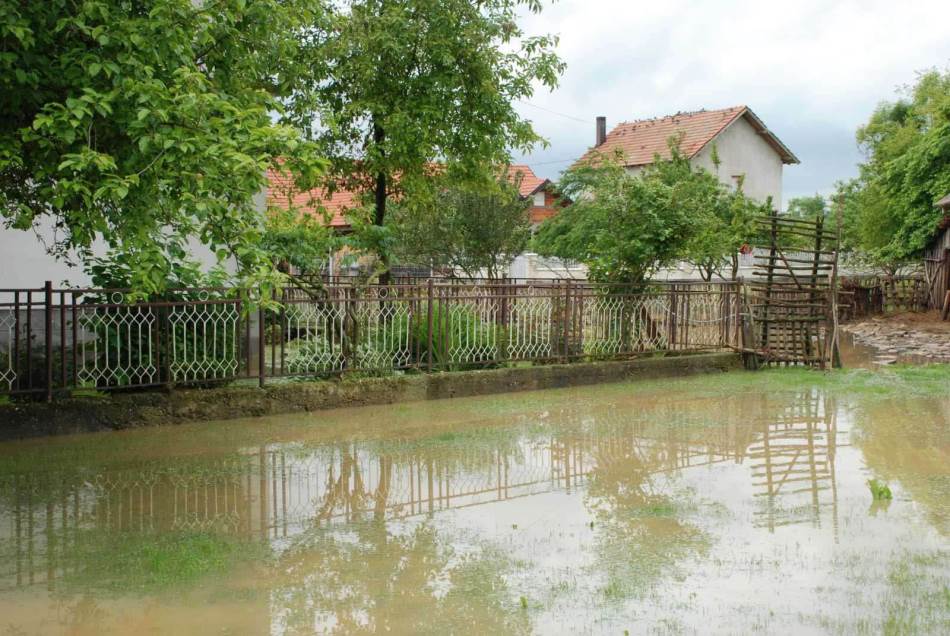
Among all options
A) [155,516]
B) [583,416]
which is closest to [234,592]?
[155,516]

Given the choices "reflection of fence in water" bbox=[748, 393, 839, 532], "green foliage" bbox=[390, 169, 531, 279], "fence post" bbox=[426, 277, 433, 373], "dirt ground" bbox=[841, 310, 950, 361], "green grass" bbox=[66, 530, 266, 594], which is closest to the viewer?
"green grass" bbox=[66, 530, 266, 594]

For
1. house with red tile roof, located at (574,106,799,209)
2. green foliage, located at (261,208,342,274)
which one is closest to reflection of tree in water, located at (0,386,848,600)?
green foliage, located at (261,208,342,274)

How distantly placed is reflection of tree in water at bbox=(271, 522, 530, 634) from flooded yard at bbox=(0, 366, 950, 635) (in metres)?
0.02

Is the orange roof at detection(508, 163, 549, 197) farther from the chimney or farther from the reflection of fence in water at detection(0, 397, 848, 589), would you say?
the reflection of fence in water at detection(0, 397, 848, 589)

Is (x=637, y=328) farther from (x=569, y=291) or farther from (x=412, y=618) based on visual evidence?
(x=412, y=618)

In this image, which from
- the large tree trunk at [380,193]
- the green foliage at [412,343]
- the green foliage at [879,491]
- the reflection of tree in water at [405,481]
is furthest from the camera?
the large tree trunk at [380,193]

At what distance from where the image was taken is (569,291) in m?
14.1

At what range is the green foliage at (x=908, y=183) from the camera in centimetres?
3269

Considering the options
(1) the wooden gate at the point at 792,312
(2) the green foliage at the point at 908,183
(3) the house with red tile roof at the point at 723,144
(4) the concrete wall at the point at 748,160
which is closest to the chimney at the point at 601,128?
(3) the house with red tile roof at the point at 723,144

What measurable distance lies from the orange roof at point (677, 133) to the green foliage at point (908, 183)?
5199 millimetres

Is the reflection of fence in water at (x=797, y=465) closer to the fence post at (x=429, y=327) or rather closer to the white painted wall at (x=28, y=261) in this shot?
the fence post at (x=429, y=327)

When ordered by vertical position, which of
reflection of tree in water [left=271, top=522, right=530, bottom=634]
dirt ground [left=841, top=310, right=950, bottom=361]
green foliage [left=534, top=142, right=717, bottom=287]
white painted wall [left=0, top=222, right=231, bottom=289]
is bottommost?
reflection of tree in water [left=271, top=522, right=530, bottom=634]

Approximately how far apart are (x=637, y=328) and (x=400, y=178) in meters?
4.69

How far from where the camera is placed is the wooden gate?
15.7 meters
